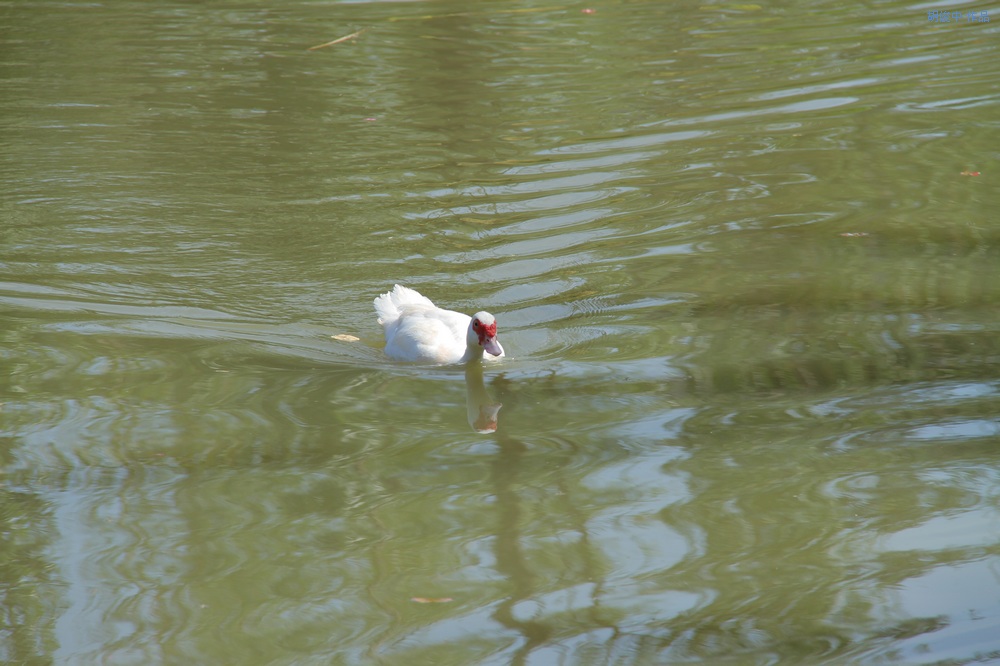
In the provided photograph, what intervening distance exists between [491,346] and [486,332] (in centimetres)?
8

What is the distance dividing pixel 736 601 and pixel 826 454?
1.33 meters

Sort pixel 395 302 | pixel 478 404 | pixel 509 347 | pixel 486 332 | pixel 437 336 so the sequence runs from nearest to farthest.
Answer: pixel 478 404 < pixel 486 332 < pixel 437 336 < pixel 509 347 < pixel 395 302

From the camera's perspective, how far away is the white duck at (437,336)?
664 cm

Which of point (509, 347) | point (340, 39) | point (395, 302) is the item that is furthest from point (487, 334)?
point (340, 39)

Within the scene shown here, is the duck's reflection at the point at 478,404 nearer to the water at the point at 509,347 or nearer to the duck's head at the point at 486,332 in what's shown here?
the water at the point at 509,347

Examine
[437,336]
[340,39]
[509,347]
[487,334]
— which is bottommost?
[509,347]

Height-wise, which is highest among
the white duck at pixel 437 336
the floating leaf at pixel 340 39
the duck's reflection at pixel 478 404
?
the floating leaf at pixel 340 39

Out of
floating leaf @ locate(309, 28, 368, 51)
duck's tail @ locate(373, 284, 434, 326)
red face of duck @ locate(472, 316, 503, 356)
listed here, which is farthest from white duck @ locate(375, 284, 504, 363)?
floating leaf @ locate(309, 28, 368, 51)

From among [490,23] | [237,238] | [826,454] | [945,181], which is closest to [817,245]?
[945,181]

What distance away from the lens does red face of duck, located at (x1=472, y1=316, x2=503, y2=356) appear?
655 cm

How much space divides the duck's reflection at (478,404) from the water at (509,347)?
0.10 ft

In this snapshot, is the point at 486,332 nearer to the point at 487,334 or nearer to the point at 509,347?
the point at 487,334

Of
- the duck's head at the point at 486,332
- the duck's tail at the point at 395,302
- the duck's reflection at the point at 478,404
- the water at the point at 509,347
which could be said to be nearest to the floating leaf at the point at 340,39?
the water at the point at 509,347

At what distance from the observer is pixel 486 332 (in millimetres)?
6574
